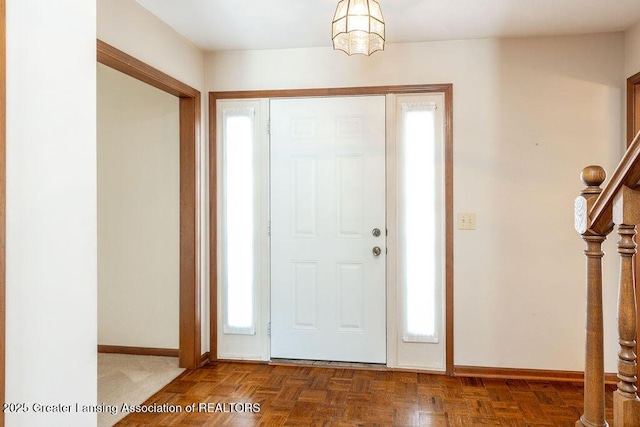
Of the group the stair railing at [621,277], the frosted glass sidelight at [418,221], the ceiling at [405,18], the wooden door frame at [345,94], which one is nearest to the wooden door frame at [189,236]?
the wooden door frame at [345,94]

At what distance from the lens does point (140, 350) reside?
3.62 metres

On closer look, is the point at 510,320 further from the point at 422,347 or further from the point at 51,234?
the point at 51,234

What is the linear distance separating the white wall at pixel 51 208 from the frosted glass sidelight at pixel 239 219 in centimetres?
222

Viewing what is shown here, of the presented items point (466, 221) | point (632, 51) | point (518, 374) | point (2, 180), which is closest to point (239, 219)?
point (466, 221)

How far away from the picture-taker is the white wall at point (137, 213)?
3.52 metres

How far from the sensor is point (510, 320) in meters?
3.15

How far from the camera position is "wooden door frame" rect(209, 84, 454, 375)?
3189mm

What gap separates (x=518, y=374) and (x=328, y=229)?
5.70 feet

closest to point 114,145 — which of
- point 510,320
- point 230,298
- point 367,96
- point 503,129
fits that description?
point 230,298

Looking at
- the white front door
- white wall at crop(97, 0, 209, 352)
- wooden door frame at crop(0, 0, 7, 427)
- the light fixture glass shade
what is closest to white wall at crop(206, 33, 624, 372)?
the white front door

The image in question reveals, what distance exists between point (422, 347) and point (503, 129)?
5.66 feet

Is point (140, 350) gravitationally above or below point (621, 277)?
below

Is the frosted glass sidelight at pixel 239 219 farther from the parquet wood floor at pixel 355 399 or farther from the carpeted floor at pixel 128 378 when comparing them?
the carpeted floor at pixel 128 378

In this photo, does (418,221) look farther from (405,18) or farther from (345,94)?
(405,18)
